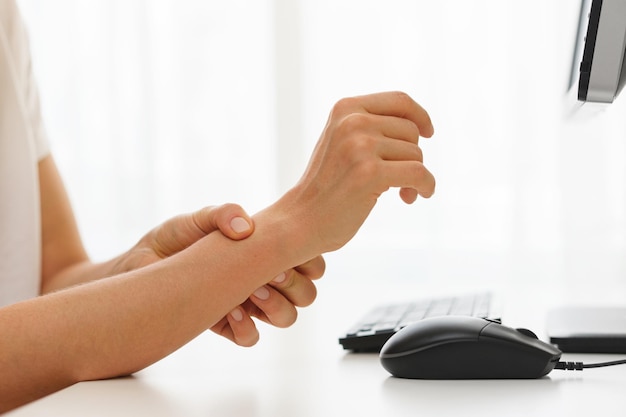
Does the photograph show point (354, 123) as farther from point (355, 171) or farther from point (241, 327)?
point (241, 327)

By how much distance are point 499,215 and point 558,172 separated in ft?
0.73

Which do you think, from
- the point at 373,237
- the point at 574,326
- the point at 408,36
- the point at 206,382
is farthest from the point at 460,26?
the point at 206,382

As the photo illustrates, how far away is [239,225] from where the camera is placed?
30.6 inches

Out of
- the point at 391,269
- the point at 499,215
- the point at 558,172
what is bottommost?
the point at 391,269

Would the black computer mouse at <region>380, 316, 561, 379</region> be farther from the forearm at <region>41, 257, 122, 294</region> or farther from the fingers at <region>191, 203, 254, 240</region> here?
the forearm at <region>41, 257, 122, 294</region>

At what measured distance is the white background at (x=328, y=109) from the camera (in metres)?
2.31

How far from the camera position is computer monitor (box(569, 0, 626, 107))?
800 millimetres

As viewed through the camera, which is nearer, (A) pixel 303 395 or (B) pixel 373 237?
(A) pixel 303 395

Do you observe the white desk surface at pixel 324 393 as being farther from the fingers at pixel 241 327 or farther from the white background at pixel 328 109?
the white background at pixel 328 109

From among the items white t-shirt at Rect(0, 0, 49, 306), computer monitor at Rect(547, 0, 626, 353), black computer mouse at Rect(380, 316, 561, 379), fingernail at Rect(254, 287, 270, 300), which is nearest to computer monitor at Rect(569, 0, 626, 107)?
computer monitor at Rect(547, 0, 626, 353)

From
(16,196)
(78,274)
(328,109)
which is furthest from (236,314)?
(328,109)

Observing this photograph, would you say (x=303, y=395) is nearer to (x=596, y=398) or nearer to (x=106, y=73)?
(x=596, y=398)

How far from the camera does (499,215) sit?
94.3 inches

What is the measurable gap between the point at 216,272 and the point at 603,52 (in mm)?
463
